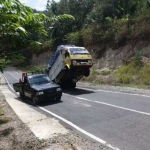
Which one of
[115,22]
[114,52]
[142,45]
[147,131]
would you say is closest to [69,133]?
[147,131]

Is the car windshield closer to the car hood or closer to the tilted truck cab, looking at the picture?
the car hood

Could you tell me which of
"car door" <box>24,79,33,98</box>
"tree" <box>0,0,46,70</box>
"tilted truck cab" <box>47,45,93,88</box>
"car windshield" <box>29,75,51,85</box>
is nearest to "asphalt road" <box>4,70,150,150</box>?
"tree" <box>0,0,46,70</box>

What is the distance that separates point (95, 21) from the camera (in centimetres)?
3816

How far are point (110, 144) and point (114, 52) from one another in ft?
80.7

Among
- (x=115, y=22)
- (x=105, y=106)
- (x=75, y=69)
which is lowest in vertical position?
(x=105, y=106)

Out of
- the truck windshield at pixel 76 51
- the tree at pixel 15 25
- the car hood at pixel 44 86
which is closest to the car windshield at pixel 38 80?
the car hood at pixel 44 86

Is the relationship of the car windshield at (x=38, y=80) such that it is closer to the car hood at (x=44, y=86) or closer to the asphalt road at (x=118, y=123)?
the car hood at (x=44, y=86)

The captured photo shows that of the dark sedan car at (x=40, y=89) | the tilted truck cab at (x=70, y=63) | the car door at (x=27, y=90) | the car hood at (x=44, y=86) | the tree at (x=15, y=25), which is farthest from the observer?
the tilted truck cab at (x=70, y=63)

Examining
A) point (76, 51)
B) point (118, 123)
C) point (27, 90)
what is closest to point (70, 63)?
point (76, 51)

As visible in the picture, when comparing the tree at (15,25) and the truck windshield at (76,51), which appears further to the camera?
the truck windshield at (76,51)

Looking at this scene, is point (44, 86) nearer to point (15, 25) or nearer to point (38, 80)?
point (38, 80)

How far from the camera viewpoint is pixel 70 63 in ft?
62.9

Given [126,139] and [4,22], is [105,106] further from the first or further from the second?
[4,22]

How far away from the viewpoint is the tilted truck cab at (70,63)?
19.3 m
